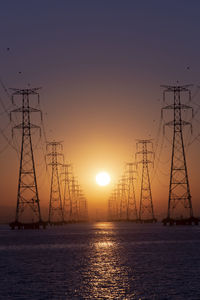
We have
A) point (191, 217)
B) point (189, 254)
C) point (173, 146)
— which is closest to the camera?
point (189, 254)

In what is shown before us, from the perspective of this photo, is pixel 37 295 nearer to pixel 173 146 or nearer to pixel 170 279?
pixel 170 279

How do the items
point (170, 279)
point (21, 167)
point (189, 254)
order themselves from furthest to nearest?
point (21, 167), point (189, 254), point (170, 279)

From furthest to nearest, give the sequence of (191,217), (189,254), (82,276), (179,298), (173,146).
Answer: (191,217) < (173,146) < (189,254) < (82,276) < (179,298)

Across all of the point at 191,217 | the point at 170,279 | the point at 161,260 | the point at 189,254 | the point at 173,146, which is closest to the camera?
the point at 170,279

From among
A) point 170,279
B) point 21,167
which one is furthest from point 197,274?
point 21,167

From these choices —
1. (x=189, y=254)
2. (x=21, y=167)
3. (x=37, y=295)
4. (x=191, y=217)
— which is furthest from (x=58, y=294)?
(x=191, y=217)

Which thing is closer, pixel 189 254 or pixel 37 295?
pixel 37 295

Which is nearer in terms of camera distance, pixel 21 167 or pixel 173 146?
pixel 21 167

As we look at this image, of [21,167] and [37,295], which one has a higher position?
[21,167]

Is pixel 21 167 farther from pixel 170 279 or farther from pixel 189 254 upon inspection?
pixel 170 279
